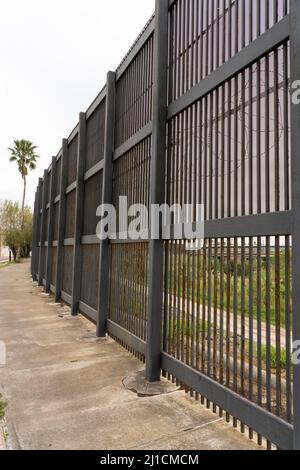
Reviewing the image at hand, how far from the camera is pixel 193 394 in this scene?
427cm

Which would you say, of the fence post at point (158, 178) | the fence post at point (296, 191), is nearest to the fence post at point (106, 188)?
the fence post at point (158, 178)

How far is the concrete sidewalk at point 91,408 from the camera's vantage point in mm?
3234

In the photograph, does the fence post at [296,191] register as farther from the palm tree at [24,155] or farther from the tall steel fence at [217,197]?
the palm tree at [24,155]

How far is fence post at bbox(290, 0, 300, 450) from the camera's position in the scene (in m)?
2.68

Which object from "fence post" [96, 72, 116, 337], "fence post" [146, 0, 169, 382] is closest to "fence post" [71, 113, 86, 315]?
"fence post" [96, 72, 116, 337]

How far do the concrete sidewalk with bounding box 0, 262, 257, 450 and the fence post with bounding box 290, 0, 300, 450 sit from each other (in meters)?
0.82

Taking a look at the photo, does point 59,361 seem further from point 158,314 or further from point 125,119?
point 125,119

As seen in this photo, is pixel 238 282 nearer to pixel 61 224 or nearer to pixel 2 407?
pixel 2 407

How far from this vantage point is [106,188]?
305 inches

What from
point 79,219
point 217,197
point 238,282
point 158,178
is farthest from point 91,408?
point 79,219

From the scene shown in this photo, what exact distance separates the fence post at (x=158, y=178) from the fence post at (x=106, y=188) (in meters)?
2.66

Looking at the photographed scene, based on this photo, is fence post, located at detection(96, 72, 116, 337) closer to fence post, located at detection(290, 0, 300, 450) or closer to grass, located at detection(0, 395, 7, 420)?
grass, located at detection(0, 395, 7, 420)

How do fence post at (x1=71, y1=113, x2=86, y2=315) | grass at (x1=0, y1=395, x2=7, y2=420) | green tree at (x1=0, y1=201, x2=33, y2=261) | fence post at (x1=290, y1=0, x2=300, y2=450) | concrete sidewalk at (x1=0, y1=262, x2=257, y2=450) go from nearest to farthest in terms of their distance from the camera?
1. fence post at (x1=290, y1=0, x2=300, y2=450)
2. concrete sidewalk at (x1=0, y1=262, x2=257, y2=450)
3. grass at (x1=0, y1=395, x2=7, y2=420)
4. fence post at (x1=71, y1=113, x2=86, y2=315)
5. green tree at (x1=0, y1=201, x2=33, y2=261)
